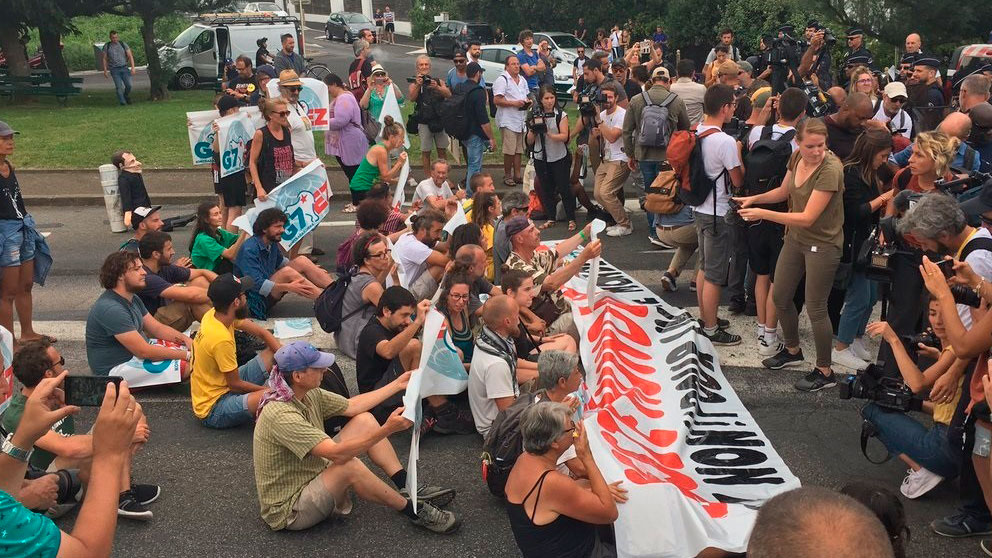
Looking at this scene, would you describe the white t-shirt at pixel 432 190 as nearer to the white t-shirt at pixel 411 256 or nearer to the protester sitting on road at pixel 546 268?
the white t-shirt at pixel 411 256

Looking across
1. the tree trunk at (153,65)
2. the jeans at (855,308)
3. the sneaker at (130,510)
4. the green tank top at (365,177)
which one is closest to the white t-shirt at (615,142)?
the green tank top at (365,177)

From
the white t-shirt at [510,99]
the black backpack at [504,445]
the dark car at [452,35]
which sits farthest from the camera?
the dark car at [452,35]

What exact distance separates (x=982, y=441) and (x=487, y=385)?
9.01 feet

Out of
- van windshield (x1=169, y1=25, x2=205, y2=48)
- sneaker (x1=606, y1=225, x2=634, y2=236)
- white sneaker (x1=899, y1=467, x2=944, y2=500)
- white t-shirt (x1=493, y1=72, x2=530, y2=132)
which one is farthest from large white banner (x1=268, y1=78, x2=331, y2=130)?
van windshield (x1=169, y1=25, x2=205, y2=48)

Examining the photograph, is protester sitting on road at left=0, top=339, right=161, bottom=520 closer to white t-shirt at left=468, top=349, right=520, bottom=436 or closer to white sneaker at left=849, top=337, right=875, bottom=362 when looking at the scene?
white t-shirt at left=468, top=349, right=520, bottom=436

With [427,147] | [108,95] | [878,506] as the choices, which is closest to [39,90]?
[108,95]

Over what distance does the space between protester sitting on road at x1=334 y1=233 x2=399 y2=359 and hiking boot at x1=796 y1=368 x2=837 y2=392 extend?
10.4 ft

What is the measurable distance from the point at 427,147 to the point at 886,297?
27.4 feet

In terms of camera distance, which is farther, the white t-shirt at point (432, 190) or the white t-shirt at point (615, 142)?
the white t-shirt at point (615, 142)

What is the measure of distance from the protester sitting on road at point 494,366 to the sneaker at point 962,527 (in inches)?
97.8

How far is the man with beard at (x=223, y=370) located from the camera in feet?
21.0

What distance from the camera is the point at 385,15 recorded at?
156 feet

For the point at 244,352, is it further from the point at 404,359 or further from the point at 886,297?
the point at 886,297

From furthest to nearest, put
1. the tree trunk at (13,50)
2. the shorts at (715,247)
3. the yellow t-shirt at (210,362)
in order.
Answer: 1. the tree trunk at (13,50)
2. the shorts at (715,247)
3. the yellow t-shirt at (210,362)
